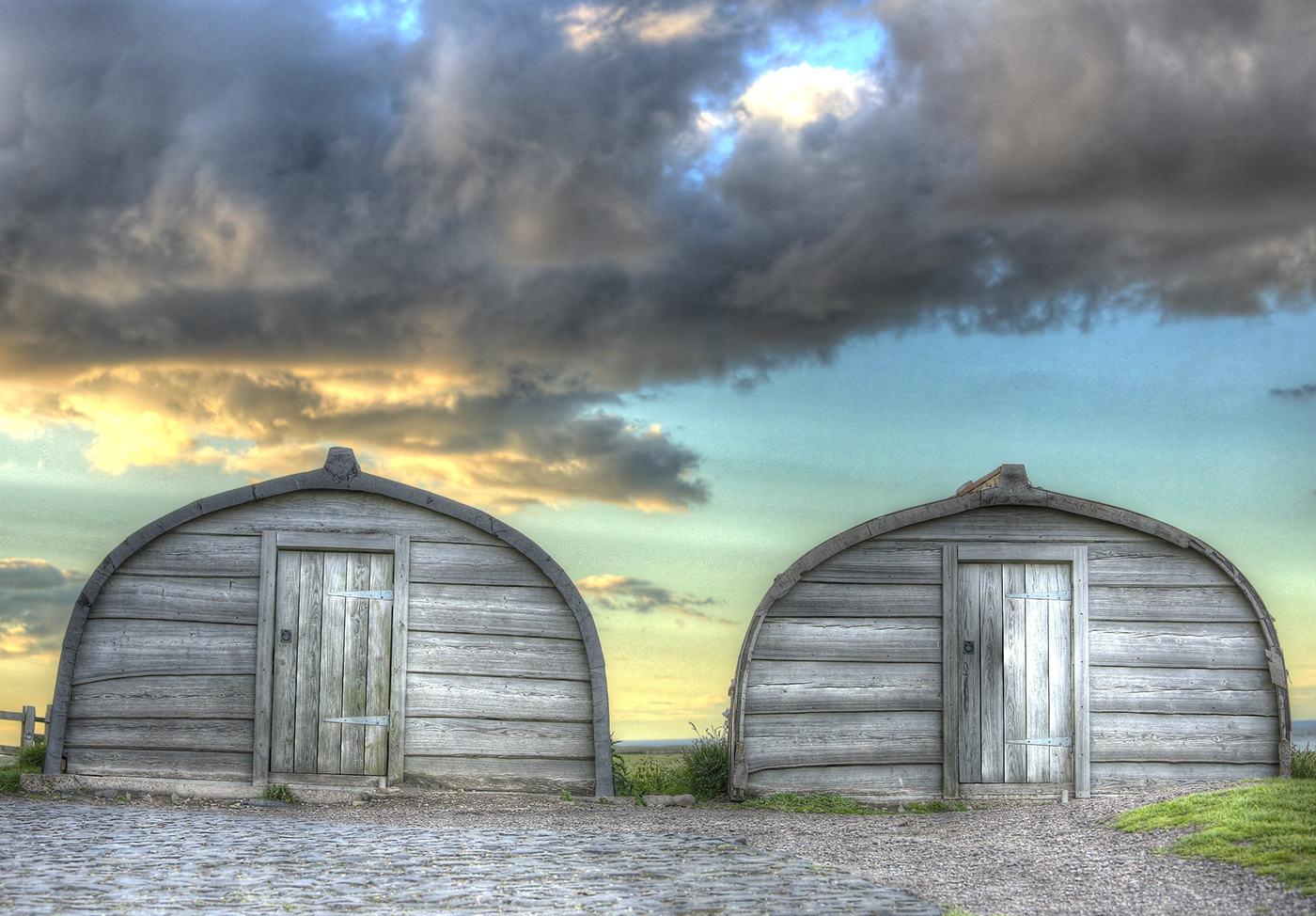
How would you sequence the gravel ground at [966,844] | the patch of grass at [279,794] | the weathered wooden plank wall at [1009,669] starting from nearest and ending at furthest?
the gravel ground at [966,844] → the patch of grass at [279,794] → the weathered wooden plank wall at [1009,669]

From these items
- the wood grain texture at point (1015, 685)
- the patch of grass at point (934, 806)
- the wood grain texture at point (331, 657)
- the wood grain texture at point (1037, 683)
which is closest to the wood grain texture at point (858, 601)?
the wood grain texture at point (1015, 685)

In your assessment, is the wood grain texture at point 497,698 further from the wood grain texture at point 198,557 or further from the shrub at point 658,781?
the wood grain texture at point 198,557

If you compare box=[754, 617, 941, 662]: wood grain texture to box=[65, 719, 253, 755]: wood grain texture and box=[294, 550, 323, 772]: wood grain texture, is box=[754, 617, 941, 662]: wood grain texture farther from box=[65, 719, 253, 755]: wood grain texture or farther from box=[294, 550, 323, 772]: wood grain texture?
box=[65, 719, 253, 755]: wood grain texture

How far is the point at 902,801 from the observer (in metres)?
12.1

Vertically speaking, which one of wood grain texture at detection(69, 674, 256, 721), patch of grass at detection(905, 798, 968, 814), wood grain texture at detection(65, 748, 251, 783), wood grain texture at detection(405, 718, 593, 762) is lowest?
patch of grass at detection(905, 798, 968, 814)

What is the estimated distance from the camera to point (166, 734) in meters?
12.0

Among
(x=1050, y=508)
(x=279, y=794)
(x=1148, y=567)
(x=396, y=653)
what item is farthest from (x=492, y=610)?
(x=1148, y=567)

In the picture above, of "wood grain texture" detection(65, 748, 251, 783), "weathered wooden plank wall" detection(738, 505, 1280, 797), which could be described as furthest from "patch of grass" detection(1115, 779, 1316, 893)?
"wood grain texture" detection(65, 748, 251, 783)

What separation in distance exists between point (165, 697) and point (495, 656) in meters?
3.66

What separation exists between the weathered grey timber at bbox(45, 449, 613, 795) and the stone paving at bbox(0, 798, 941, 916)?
2.03 m

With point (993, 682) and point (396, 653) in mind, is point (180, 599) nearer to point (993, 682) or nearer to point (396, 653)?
point (396, 653)

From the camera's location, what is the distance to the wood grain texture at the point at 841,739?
12.0 meters

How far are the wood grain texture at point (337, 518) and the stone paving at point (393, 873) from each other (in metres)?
3.39

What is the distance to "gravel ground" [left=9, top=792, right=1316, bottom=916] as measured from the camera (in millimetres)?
7207
